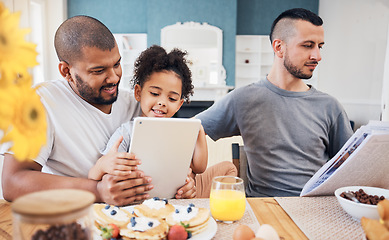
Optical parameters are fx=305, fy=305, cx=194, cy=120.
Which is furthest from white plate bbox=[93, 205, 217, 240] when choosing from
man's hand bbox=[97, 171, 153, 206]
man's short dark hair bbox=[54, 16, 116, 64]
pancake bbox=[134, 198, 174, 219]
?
man's short dark hair bbox=[54, 16, 116, 64]

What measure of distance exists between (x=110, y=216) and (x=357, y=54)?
5585 mm

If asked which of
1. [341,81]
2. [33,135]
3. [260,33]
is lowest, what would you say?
[341,81]

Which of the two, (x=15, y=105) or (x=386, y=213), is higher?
(x=15, y=105)

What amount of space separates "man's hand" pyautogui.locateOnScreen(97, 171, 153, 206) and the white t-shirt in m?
0.23

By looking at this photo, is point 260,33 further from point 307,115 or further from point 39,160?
point 39,160

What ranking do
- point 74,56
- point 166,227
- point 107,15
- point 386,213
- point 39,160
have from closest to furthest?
point 386,213 → point 166,227 → point 39,160 → point 74,56 → point 107,15

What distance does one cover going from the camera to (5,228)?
83 centimetres

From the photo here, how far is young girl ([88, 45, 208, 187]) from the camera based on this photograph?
1.31 metres

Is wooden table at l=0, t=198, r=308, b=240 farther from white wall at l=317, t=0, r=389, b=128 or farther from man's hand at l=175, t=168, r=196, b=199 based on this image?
white wall at l=317, t=0, r=389, b=128

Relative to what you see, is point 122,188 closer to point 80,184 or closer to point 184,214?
point 80,184

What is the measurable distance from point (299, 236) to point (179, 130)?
17.9 inches

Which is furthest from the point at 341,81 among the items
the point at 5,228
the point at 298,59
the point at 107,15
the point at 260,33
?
the point at 5,228

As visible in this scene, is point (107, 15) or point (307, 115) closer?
point (307, 115)

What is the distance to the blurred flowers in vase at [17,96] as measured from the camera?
1.20 feet
